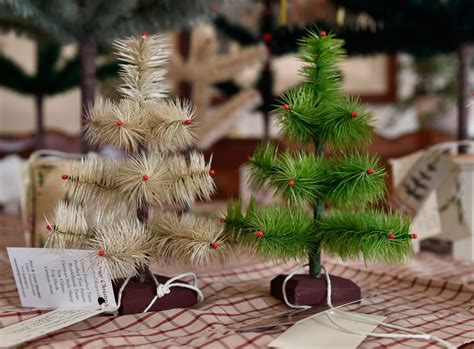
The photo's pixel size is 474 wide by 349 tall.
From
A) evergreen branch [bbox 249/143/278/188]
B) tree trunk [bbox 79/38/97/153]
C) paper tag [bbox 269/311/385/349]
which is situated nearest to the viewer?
paper tag [bbox 269/311/385/349]

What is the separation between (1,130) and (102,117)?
1.79 metres

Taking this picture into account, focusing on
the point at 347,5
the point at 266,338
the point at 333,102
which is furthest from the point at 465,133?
the point at 266,338

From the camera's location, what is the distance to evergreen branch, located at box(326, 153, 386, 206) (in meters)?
0.58

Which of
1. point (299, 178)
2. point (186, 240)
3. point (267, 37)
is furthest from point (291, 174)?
point (267, 37)

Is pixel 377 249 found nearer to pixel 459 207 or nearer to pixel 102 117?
pixel 102 117

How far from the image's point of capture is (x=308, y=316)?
573mm

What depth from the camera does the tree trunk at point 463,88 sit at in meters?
0.97

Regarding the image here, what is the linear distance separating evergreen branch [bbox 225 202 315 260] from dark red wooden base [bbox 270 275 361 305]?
3cm

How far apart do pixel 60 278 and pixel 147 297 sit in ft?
0.29

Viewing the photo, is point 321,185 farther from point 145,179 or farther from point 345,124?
point 145,179

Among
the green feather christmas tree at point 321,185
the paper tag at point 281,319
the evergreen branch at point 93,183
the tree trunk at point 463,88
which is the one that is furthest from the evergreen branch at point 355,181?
the tree trunk at point 463,88

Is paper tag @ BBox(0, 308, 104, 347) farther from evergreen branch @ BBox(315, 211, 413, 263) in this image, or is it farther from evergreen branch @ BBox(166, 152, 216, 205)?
evergreen branch @ BBox(315, 211, 413, 263)

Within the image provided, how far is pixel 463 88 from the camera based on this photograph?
0.98 metres

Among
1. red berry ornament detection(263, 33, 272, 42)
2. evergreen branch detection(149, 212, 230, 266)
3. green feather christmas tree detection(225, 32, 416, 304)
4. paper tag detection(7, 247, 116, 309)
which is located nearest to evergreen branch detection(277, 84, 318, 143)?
green feather christmas tree detection(225, 32, 416, 304)
